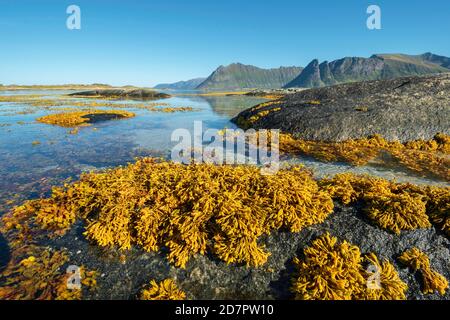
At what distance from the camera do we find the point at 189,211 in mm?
6129

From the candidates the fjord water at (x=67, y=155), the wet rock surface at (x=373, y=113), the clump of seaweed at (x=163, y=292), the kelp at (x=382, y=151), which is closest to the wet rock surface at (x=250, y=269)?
the clump of seaweed at (x=163, y=292)

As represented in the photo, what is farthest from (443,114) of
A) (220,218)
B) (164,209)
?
(164,209)

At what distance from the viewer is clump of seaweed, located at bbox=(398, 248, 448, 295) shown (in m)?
4.67

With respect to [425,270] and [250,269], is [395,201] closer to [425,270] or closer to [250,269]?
[425,270]

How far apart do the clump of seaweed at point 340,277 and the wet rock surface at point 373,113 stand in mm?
8553

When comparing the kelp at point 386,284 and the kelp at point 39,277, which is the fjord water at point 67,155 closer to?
the kelp at point 39,277

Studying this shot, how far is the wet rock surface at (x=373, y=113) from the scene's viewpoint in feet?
40.2

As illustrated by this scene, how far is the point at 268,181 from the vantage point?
6.68 m

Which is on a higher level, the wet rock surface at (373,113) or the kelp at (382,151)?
the wet rock surface at (373,113)

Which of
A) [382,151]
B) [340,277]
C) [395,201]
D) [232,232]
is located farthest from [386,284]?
[382,151]

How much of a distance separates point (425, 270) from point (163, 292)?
16.4ft

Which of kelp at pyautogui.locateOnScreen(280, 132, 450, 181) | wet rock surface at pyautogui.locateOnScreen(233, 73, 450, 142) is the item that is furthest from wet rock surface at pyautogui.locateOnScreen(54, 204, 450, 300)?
wet rock surface at pyautogui.locateOnScreen(233, 73, 450, 142)

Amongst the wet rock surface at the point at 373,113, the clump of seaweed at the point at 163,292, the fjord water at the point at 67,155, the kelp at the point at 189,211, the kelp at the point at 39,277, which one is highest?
the wet rock surface at the point at 373,113

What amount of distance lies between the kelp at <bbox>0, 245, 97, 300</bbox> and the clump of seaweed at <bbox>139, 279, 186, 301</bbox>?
105 centimetres
